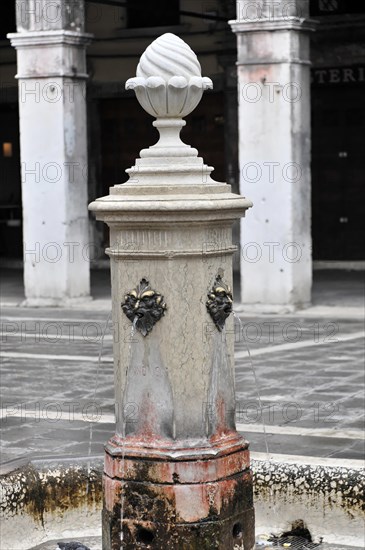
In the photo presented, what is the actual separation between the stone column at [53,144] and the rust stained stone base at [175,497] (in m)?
10.1

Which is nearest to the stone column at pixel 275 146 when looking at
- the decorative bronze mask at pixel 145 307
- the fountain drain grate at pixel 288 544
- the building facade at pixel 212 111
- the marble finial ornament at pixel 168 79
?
the building facade at pixel 212 111

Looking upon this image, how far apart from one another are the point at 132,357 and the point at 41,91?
34.4ft

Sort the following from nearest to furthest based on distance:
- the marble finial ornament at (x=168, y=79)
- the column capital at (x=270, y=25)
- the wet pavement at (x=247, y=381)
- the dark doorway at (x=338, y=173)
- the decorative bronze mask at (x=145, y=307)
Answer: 1. the decorative bronze mask at (x=145, y=307)
2. the marble finial ornament at (x=168, y=79)
3. the wet pavement at (x=247, y=381)
4. the column capital at (x=270, y=25)
5. the dark doorway at (x=338, y=173)

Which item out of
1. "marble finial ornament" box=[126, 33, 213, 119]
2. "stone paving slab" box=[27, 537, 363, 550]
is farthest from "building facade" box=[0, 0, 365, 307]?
"marble finial ornament" box=[126, 33, 213, 119]

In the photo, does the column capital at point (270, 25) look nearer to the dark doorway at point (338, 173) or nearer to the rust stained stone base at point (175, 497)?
the dark doorway at point (338, 173)

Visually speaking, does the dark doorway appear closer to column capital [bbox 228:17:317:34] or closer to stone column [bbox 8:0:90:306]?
column capital [bbox 228:17:317:34]

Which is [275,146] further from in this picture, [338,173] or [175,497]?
[175,497]

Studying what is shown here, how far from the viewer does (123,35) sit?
20312mm

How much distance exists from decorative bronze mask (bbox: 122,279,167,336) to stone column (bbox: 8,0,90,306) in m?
10.2

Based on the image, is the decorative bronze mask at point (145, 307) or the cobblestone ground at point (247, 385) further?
the cobblestone ground at point (247, 385)

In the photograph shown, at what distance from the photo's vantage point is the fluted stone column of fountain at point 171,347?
17.9ft

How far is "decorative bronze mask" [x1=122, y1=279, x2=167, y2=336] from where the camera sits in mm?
5441

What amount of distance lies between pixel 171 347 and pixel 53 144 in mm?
10402

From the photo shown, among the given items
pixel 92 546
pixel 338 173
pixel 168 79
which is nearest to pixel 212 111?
pixel 338 173
